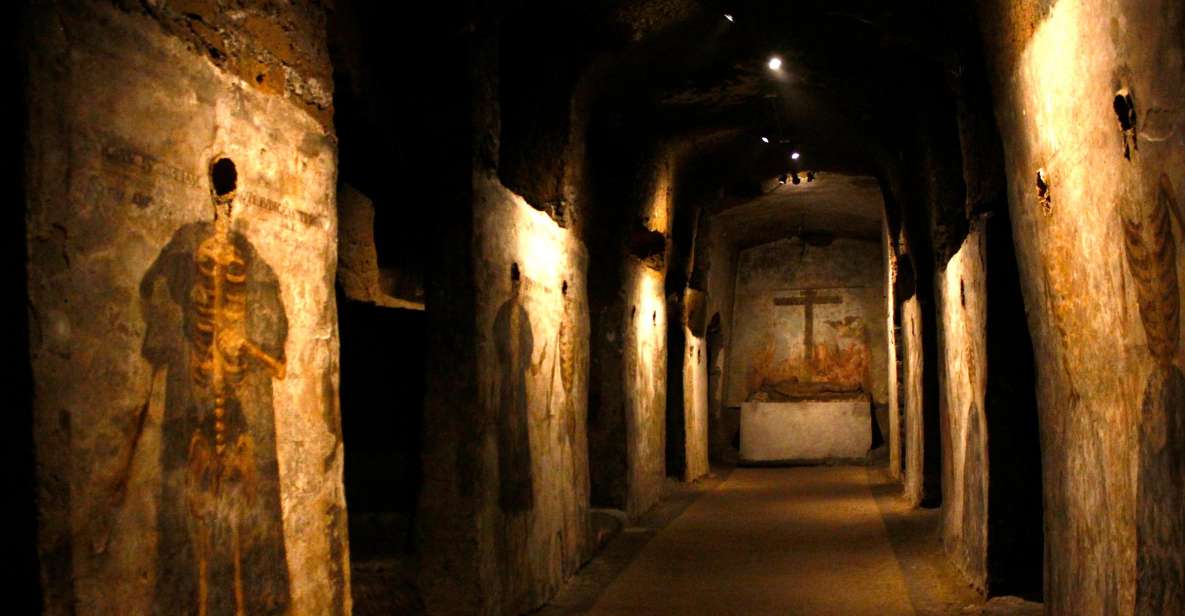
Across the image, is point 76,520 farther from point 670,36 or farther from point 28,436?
point 670,36

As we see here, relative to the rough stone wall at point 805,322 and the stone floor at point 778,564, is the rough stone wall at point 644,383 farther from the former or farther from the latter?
the rough stone wall at point 805,322

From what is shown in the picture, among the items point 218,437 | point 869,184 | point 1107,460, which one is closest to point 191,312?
point 218,437

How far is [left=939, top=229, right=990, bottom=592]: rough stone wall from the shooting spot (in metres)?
6.10

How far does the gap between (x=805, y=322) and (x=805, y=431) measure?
3.27 meters

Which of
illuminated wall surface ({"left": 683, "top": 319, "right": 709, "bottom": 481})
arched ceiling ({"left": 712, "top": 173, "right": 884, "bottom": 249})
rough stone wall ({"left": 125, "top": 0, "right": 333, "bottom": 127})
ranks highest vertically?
arched ceiling ({"left": 712, "top": 173, "right": 884, "bottom": 249})

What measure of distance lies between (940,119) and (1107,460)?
5.67 metres

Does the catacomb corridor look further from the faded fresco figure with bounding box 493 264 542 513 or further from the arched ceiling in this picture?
the arched ceiling

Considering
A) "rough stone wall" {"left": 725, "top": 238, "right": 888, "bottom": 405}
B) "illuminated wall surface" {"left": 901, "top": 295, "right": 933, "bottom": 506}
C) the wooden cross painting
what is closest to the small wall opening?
"illuminated wall surface" {"left": 901, "top": 295, "right": 933, "bottom": 506}

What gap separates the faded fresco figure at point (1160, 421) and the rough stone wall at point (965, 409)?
3.06 m

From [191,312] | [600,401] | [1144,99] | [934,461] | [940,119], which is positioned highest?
[940,119]

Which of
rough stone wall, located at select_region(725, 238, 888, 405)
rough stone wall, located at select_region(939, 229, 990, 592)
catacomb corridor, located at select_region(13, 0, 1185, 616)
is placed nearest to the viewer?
catacomb corridor, located at select_region(13, 0, 1185, 616)

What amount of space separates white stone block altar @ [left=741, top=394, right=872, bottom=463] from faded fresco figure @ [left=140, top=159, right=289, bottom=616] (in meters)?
14.6

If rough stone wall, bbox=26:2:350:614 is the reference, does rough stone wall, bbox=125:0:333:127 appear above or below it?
above

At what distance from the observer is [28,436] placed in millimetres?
2232
